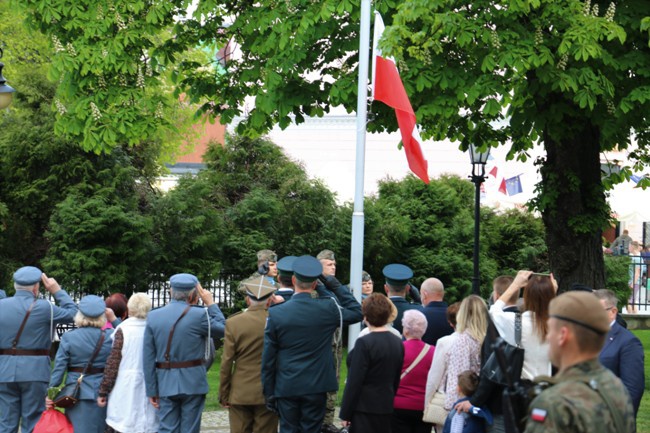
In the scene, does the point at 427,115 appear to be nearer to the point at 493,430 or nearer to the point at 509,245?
the point at 493,430

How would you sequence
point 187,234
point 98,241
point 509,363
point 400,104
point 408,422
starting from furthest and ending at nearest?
point 187,234 → point 98,241 → point 400,104 → point 408,422 → point 509,363

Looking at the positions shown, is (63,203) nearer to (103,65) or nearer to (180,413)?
Result: (103,65)

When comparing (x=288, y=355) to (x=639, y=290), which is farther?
(x=639, y=290)

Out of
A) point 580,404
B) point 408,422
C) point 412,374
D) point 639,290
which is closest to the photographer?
point 580,404

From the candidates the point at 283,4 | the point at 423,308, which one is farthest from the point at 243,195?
the point at 423,308

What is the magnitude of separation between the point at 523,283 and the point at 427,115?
5.44m

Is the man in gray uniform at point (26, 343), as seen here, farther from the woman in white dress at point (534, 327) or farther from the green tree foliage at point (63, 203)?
the green tree foliage at point (63, 203)

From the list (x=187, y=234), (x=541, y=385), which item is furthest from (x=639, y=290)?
(x=541, y=385)

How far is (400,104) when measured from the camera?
10547 millimetres

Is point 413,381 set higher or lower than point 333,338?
lower

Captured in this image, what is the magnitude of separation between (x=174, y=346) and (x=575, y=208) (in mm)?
7306

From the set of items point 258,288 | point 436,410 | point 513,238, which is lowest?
point 436,410

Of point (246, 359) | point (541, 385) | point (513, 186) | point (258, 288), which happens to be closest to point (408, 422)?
point (246, 359)

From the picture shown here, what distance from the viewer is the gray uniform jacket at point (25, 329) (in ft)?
32.9
